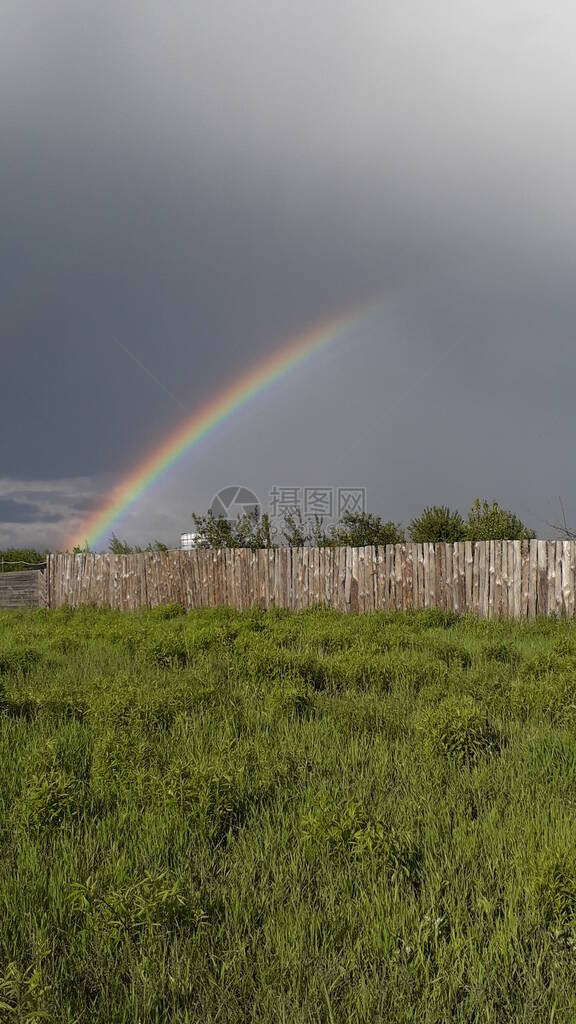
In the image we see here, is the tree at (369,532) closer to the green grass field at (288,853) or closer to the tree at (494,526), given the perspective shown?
the tree at (494,526)

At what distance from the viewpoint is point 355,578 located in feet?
47.2

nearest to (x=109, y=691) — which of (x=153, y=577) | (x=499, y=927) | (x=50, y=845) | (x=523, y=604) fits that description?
(x=50, y=845)

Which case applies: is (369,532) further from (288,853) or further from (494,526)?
(288,853)

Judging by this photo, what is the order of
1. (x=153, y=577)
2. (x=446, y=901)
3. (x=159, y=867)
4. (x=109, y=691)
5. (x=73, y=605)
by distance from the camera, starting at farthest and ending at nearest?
(x=73, y=605), (x=153, y=577), (x=109, y=691), (x=159, y=867), (x=446, y=901)

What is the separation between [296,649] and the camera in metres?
8.91

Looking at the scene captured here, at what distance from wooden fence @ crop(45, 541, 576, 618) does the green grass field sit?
19.7 feet

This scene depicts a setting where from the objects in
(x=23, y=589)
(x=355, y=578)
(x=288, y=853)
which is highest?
(x=355, y=578)

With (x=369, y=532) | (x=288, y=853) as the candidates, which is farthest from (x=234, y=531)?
(x=288, y=853)

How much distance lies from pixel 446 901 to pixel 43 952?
1.64 metres

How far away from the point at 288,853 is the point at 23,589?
20.5 m

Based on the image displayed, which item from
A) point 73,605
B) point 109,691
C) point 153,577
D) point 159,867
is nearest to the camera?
point 159,867

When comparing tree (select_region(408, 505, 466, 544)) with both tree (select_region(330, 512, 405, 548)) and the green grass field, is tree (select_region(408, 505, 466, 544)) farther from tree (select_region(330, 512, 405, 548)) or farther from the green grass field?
the green grass field

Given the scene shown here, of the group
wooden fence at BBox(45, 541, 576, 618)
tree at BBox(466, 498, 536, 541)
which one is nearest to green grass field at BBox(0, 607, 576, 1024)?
wooden fence at BBox(45, 541, 576, 618)

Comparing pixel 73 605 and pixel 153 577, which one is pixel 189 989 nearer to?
pixel 153 577
